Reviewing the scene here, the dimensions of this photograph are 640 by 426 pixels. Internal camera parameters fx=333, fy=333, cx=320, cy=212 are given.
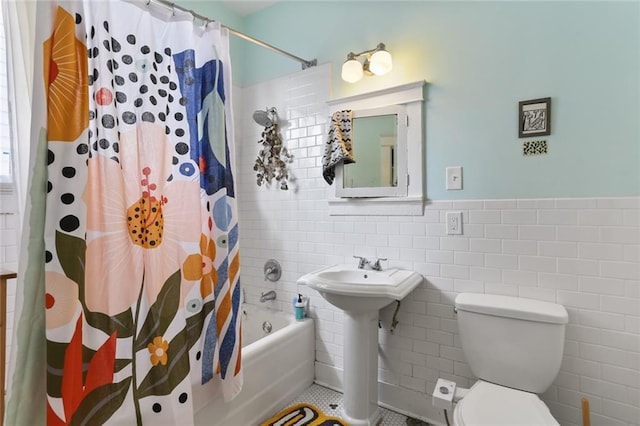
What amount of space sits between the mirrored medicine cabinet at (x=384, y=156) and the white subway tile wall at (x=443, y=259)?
93mm

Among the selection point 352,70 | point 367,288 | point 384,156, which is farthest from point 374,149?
point 367,288

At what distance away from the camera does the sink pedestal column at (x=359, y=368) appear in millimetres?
1854

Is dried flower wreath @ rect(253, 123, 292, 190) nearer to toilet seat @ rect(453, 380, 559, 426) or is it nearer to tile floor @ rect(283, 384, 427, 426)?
tile floor @ rect(283, 384, 427, 426)

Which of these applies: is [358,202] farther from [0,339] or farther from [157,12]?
[0,339]

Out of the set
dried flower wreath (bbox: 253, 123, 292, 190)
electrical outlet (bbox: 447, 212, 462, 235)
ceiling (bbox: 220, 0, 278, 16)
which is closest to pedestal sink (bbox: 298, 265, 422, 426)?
electrical outlet (bbox: 447, 212, 462, 235)

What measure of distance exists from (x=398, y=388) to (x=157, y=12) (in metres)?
2.34

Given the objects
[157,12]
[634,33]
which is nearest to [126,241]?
[157,12]

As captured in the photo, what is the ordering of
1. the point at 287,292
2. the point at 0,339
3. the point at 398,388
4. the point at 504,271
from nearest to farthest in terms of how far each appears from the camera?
the point at 0,339
the point at 504,271
the point at 398,388
the point at 287,292

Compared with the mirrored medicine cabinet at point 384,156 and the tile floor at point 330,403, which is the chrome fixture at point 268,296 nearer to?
the tile floor at point 330,403

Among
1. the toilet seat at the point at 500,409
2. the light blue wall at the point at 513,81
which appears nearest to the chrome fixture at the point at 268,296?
the light blue wall at the point at 513,81

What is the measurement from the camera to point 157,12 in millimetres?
1426

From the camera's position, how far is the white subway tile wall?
4.92 ft

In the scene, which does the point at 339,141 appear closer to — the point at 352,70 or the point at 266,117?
the point at 352,70

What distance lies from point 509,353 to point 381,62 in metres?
1.68
